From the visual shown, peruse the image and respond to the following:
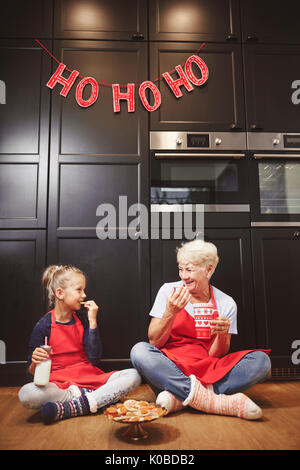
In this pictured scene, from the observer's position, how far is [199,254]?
6.22ft

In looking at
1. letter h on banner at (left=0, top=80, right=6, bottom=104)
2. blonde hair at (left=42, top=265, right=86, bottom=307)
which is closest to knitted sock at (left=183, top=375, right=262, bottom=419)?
blonde hair at (left=42, top=265, right=86, bottom=307)

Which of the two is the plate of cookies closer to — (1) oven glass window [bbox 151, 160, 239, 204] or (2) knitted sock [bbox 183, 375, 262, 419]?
(2) knitted sock [bbox 183, 375, 262, 419]

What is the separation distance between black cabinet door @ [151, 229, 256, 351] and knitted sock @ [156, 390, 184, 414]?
63cm

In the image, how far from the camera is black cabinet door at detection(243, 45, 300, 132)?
2240 mm

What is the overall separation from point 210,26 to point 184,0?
0.24 m

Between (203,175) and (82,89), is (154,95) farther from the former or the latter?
(203,175)

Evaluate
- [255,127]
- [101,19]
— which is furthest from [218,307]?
A: [101,19]

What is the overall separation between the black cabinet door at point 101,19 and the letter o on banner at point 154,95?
315 millimetres

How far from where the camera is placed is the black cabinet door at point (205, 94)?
220cm

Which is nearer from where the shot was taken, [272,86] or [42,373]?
[42,373]

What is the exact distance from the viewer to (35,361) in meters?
1.48

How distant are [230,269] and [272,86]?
3.95 feet

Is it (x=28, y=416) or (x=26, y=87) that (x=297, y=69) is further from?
(x=28, y=416)

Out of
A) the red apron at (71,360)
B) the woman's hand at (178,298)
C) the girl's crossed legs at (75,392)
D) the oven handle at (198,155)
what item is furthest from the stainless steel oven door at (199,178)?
the girl's crossed legs at (75,392)
